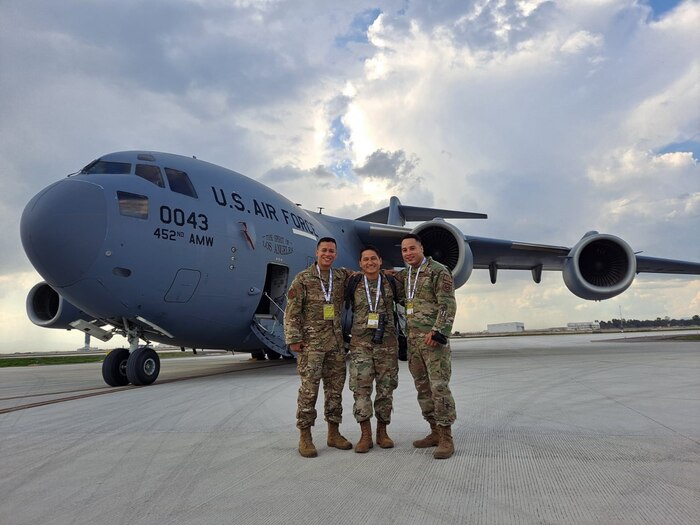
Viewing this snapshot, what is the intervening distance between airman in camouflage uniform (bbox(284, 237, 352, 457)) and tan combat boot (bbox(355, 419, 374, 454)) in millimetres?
148

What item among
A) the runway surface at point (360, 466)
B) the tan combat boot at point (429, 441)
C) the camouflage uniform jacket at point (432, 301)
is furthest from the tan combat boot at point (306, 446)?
the camouflage uniform jacket at point (432, 301)

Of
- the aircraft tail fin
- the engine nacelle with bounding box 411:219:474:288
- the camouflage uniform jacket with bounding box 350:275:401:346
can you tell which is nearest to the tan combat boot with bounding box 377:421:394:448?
the camouflage uniform jacket with bounding box 350:275:401:346

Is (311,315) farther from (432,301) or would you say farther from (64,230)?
(64,230)

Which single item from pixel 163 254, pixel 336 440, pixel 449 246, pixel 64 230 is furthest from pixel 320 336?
pixel 449 246

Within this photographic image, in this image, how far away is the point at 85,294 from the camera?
660cm

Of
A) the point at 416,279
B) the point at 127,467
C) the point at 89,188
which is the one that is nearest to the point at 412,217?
the point at 89,188

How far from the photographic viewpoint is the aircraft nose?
6207 mm

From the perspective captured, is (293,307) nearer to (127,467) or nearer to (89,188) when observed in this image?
(127,467)

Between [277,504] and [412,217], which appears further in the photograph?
[412,217]

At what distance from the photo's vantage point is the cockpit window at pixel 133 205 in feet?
21.9

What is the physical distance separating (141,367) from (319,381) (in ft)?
15.9

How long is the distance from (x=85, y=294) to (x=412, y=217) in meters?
13.9

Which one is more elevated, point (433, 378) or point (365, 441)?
point (433, 378)

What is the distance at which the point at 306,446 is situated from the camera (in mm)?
3207
